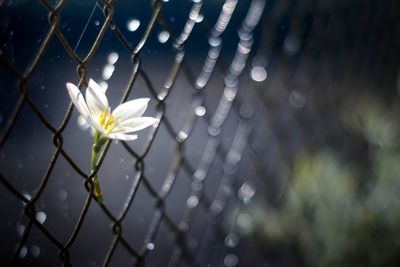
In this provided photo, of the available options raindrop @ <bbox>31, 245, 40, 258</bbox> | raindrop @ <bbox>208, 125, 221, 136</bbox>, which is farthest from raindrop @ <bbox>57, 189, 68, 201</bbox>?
raindrop @ <bbox>208, 125, 221, 136</bbox>

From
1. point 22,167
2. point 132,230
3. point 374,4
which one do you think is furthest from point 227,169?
point 22,167

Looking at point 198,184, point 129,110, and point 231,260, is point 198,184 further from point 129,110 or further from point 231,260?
point 129,110

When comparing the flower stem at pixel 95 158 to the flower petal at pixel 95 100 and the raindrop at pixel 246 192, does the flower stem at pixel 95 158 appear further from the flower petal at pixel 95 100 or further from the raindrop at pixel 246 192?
the raindrop at pixel 246 192

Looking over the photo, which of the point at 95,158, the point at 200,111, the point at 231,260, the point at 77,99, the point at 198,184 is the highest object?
the point at 77,99

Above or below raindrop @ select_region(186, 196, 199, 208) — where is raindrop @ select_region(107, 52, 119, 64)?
above

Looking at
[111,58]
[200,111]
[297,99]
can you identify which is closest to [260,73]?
[297,99]

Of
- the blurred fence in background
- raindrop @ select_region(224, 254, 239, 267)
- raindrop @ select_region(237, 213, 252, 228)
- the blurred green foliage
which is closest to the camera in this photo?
the blurred fence in background

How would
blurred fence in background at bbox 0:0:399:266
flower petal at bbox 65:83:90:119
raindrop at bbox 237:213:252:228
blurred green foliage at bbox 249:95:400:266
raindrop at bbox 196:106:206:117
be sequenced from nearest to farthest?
flower petal at bbox 65:83:90:119
blurred fence in background at bbox 0:0:399:266
raindrop at bbox 196:106:206:117
blurred green foliage at bbox 249:95:400:266
raindrop at bbox 237:213:252:228

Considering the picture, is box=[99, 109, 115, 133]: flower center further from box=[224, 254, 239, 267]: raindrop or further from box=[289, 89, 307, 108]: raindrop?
box=[224, 254, 239, 267]: raindrop
